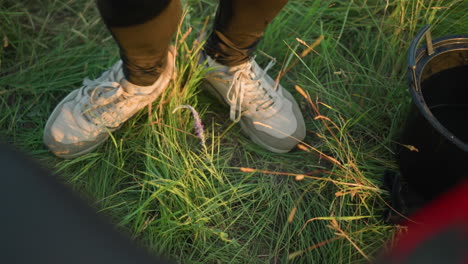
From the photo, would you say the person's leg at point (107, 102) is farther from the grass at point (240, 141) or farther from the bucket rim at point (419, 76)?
the bucket rim at point (419, 76)

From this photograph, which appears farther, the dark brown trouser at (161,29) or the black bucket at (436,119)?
the black bucket at (436,119)

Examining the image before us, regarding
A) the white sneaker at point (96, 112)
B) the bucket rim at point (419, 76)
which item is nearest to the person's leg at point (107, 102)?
the white sneaker at point (96, 112)

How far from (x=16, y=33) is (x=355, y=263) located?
1676 millimetres

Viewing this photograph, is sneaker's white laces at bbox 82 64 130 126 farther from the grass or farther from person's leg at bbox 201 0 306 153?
person's leg at bbox 201 0 306 153

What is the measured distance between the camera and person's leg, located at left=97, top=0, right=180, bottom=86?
1079 mm

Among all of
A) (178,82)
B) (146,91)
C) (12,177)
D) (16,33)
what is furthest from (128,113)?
(12,177)

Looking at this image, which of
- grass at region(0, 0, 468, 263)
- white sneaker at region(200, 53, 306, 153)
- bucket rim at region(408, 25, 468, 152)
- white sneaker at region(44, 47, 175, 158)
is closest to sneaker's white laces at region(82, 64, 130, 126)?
white sneaker at region(44, 47, 175, 158)

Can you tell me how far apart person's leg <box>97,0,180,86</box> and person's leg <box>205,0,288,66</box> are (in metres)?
0.15

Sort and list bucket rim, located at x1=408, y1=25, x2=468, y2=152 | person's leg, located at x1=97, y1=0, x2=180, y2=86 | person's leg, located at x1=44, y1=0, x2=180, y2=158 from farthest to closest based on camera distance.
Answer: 1. person's leg, located at x1=44, y1=0, x2=180, y2=158
2. bucket rim, located at x1=408, y1=25, x2=468, y2=152
3. person's leg, located at x1=97, y1=0, x2=180, y2=86

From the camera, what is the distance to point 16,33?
184 cm

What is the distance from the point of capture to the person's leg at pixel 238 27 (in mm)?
1197

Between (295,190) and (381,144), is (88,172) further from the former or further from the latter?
(381,144)

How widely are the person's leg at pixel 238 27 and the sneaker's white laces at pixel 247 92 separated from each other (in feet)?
0.18

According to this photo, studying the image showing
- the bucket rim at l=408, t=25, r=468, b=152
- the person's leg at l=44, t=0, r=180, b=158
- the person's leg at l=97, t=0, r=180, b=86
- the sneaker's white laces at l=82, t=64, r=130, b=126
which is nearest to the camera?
the person's leg at l=97, t=0, r=180, b=86
